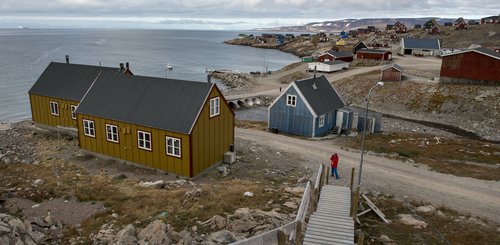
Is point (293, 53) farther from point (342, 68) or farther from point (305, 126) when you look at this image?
point (305, 126)

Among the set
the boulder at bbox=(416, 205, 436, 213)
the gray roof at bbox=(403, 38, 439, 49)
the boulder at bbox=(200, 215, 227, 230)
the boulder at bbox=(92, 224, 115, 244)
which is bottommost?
the boulder at bbox=(416, 205, 436, 213)

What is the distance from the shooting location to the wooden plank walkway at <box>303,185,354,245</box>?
13219 mm

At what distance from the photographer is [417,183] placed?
77.9ft

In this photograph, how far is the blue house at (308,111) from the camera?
1398 inches

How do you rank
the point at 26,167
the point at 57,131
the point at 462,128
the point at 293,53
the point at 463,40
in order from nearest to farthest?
the point at 26,167 → the point at 57,131 → the point at 462,128 → the point at 463,40 → the point at 293,53

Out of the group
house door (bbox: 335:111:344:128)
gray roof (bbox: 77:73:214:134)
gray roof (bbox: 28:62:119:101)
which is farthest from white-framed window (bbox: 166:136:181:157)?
house door (bbox: 335:111:344:128)

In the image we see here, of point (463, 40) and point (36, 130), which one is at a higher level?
point (463, 40)

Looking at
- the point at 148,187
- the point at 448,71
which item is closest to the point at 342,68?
the point at 448,71

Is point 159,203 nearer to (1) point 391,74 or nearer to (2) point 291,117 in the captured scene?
(2) point 291,117

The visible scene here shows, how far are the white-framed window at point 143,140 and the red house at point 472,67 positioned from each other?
4592cm

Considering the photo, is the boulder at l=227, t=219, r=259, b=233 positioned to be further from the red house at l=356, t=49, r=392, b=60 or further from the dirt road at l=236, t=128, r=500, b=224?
the red house at l=356, t=49, r=392, b=60

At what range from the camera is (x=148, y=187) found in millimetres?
22594

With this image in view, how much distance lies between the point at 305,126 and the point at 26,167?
23.9m

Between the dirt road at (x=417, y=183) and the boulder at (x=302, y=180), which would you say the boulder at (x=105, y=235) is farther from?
the dirt road at (x=417, y=183)
